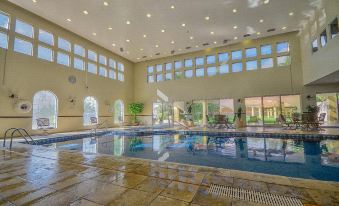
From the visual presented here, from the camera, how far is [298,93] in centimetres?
1043

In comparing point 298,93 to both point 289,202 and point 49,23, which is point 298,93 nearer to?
point 289,202

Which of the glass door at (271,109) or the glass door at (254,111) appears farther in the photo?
the glass door at (254,111)

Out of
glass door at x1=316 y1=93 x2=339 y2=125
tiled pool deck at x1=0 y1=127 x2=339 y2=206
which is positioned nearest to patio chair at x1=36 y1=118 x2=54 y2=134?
tiled pool deck at x1=0 y1=127 x2=339 y2=206

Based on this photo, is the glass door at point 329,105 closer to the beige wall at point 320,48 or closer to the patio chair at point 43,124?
the beige wall at point 320,48

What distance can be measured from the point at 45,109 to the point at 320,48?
14.2 metres

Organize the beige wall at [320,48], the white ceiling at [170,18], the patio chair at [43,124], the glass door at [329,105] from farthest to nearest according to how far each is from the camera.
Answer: the glass door at [329,105], the patio chair at [43,124], the white ceiling at [170,18], the beige wall at [320,48]

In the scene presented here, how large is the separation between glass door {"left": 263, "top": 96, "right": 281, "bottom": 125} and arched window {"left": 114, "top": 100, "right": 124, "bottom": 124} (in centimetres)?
1082

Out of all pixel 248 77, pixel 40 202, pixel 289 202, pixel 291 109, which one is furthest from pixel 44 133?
pixel 291 109

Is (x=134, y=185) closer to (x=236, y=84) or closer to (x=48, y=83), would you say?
(x=48, y=83)

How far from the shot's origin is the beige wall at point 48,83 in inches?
292

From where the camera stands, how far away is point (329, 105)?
11172mm

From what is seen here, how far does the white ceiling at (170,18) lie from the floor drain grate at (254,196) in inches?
297

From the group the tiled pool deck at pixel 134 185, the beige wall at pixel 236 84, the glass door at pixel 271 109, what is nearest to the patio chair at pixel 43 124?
the tiled pool deck at pixel 134 185

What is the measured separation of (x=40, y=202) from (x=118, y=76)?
43.1ft
